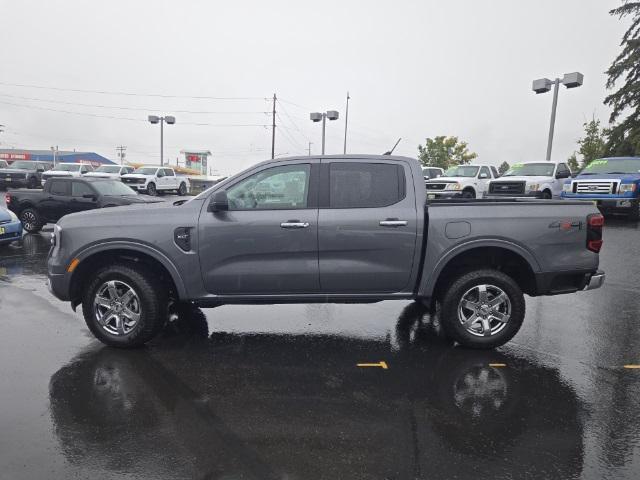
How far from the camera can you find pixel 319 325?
564 centimetres

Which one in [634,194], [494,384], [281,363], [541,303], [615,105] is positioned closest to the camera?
[494,384]

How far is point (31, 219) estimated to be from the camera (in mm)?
13328

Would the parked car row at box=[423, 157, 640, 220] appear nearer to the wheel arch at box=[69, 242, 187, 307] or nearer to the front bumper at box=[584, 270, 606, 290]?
the front bumper at box=[584, 270, 606, 290]

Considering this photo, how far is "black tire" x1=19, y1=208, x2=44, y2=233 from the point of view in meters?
13.2

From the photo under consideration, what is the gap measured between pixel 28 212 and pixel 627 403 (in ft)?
46.5

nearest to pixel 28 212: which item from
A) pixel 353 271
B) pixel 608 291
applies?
pixel 353 271

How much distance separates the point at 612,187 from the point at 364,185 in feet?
43.6

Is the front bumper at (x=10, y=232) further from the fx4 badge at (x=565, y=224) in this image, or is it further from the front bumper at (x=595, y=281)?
the front bumper at (x=595, y=281)

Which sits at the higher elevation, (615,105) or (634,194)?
(615,105)

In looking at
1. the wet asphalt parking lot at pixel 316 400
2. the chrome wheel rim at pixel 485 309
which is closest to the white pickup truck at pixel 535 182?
the wet asphalt parking lot at pixel 316 400

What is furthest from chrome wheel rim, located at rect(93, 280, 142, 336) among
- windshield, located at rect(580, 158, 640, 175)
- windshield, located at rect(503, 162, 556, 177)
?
windshield, located at rect(503, 162, 556, 177)

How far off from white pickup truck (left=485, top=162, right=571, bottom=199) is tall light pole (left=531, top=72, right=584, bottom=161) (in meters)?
7.53

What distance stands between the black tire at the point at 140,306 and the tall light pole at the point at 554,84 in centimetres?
2419

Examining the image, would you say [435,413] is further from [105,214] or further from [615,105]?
[615,105]
